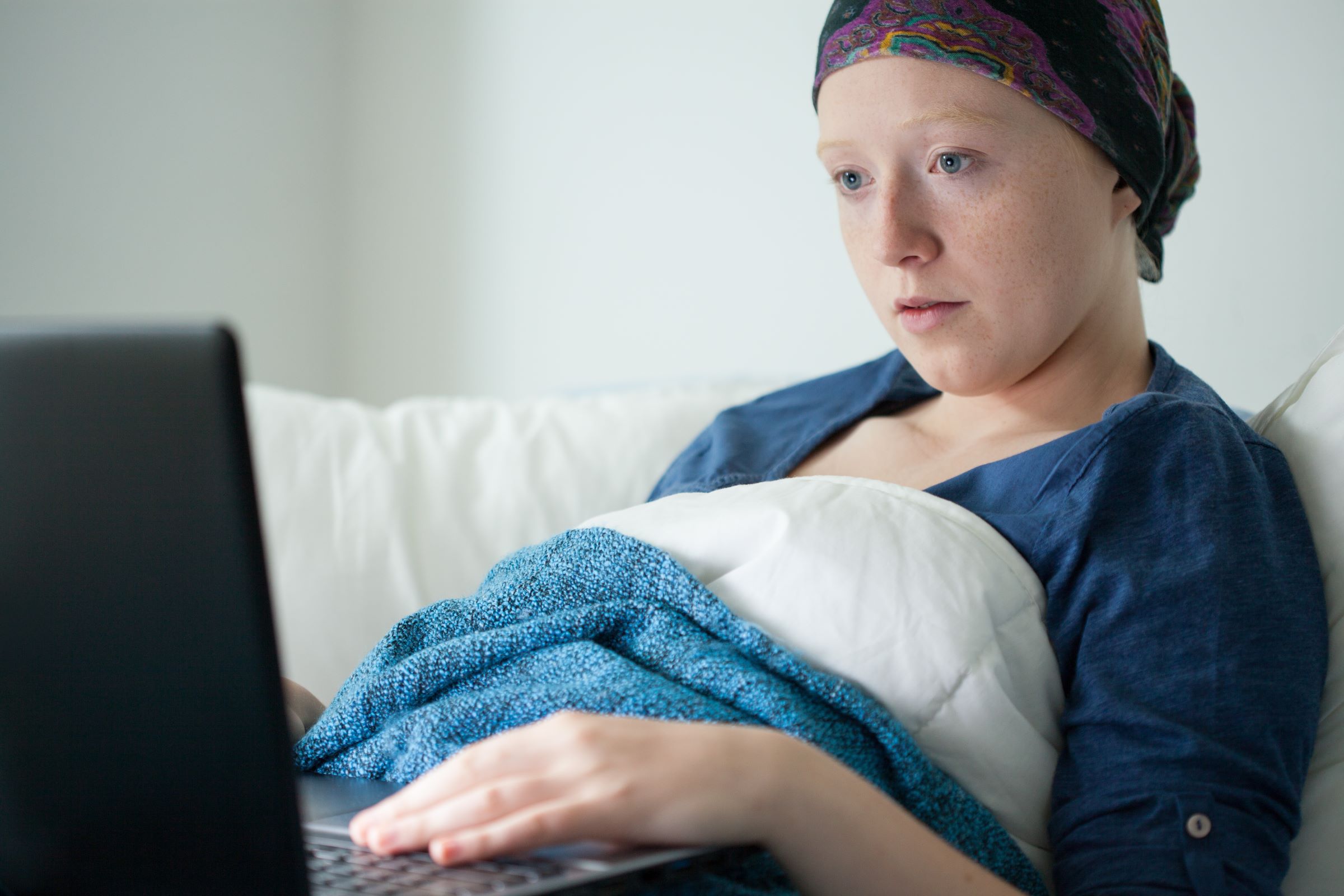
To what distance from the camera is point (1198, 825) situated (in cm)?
64

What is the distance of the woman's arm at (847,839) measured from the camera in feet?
1.89

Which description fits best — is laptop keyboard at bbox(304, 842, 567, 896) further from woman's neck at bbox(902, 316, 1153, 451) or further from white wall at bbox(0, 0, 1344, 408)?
white wall at bbox(0, 0, 1344, 408)

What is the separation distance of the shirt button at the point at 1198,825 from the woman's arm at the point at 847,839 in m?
0.13

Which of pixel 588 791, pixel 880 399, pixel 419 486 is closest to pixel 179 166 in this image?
pixel 419 486

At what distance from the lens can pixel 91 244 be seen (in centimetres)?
217

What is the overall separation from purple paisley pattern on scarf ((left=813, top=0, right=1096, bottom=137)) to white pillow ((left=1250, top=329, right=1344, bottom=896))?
286 millimetres

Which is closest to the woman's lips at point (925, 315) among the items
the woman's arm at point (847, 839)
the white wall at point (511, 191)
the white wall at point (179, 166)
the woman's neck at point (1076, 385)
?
the woman's neck at point (1076, 385)

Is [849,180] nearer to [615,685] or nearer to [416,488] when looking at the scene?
[615,685]

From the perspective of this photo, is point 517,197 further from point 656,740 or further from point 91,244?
point 656,740

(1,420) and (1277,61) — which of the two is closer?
(1,420)

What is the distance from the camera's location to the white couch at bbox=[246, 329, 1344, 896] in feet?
4.24

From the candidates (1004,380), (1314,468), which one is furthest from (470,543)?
(1314,468)

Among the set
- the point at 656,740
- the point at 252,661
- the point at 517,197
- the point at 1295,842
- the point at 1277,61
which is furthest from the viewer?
the point at 517,197

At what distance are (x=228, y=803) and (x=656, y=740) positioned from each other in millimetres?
216
